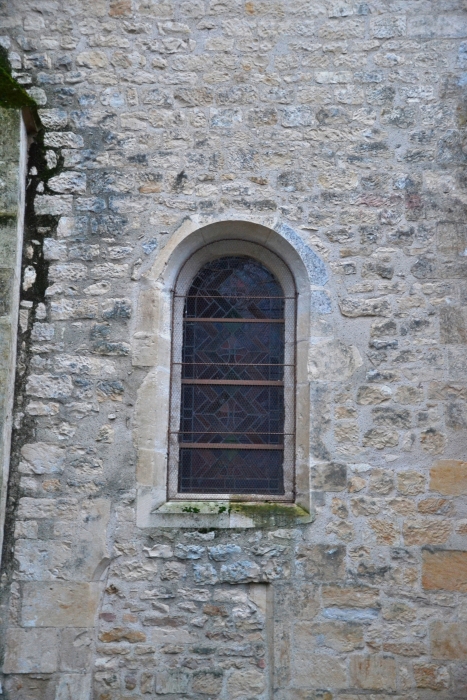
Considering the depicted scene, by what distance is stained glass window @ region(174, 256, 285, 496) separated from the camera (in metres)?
5.18

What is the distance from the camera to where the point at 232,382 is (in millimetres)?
5277

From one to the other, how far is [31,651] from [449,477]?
9.17 ft

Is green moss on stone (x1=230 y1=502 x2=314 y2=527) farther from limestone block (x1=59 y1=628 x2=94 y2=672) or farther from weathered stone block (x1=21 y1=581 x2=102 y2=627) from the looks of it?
limestone block (x1=59 y1=628 x2=94 y2=672)

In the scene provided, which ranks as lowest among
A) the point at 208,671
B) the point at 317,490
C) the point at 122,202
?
the point at 208,671

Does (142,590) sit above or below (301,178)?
below

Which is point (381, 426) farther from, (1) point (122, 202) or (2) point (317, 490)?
(1) point (122, 202)

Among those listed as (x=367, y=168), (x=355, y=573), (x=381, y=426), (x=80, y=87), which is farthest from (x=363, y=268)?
(x=80, y=87)

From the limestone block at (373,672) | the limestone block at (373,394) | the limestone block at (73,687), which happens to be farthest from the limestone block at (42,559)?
the limestone block at (373,394)

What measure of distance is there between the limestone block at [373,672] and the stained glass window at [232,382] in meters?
1.17

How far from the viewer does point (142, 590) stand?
4.80 metres

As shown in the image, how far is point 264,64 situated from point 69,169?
61.2 inches

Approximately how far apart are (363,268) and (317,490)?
1.49 m

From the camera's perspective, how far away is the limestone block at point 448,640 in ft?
15.3

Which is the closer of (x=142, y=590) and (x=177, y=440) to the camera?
(x=142, y=590)
